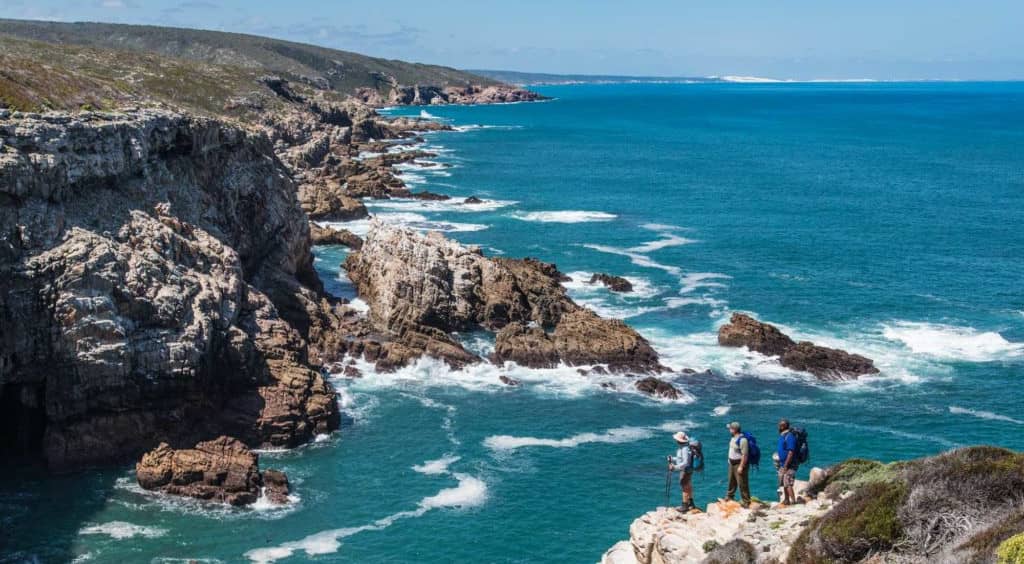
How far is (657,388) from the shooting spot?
56.4 m

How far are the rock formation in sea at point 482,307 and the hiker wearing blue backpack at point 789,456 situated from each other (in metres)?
32.8

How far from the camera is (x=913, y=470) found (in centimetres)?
2328

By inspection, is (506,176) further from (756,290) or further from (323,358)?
(323,358)

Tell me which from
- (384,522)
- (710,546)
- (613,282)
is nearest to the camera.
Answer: (710,546)

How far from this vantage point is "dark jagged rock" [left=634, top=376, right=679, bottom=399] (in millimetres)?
55875

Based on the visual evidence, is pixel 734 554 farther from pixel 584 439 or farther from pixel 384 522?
pixel 584 439

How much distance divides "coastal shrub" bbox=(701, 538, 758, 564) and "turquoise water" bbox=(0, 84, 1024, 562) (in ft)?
54.5

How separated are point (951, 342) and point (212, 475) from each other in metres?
49.1

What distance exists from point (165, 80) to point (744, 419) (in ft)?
408

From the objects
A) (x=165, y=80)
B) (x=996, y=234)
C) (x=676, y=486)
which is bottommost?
(x=676, y=486)

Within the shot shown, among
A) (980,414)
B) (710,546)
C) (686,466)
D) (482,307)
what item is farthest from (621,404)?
(710,546)

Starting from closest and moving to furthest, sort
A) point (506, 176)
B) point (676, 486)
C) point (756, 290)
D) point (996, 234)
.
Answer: point (676, 486), point (756, 290), point (996, 234), point (506, 176)

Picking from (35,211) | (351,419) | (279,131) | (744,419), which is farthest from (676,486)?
(279,131)

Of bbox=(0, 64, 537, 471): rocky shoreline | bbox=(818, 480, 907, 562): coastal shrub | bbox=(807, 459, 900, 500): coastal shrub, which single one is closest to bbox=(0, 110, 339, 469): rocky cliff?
bbox=(0, 64, 537, 471): rocky shoreline
